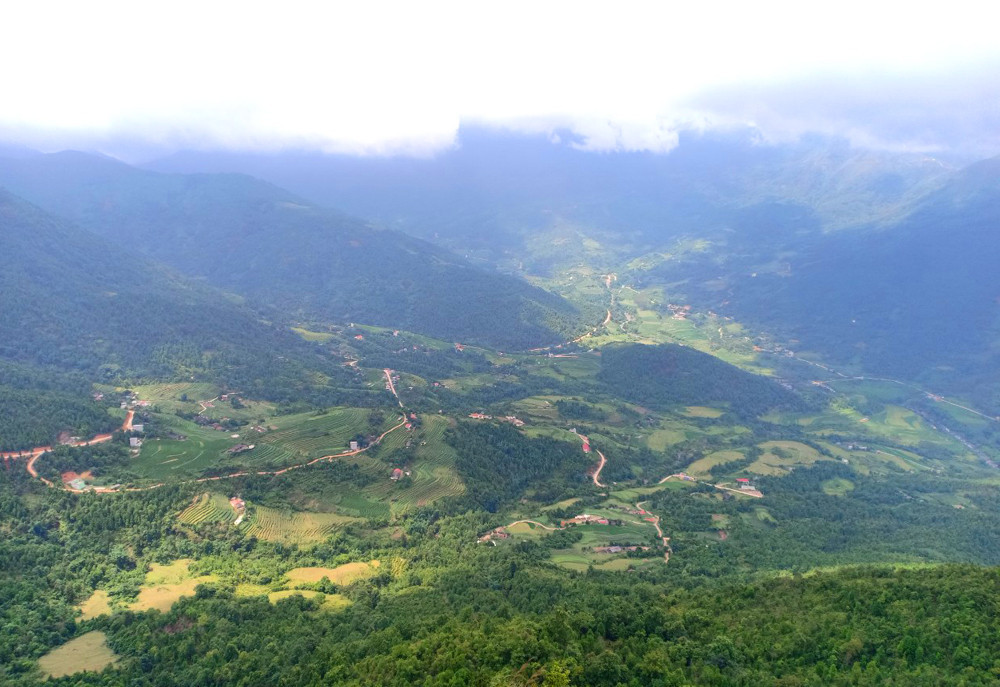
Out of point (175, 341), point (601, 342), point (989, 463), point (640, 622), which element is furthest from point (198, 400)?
point (989, 463)

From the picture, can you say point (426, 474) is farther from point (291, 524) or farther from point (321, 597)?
point (321, 597)

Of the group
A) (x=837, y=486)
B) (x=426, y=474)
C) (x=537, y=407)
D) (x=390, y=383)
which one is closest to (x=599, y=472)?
(x=537, y=407)

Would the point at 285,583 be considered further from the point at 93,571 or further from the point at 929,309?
the point at 929,309

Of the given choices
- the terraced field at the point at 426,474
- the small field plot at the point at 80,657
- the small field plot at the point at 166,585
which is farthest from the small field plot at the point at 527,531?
the small field plot at the point at 80,657

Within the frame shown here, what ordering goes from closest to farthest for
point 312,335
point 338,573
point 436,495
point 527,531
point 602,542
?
point 338,573
point 602,542
point 527,531
point 436,495
point 312,335

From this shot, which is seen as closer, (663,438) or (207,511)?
(207,511)
